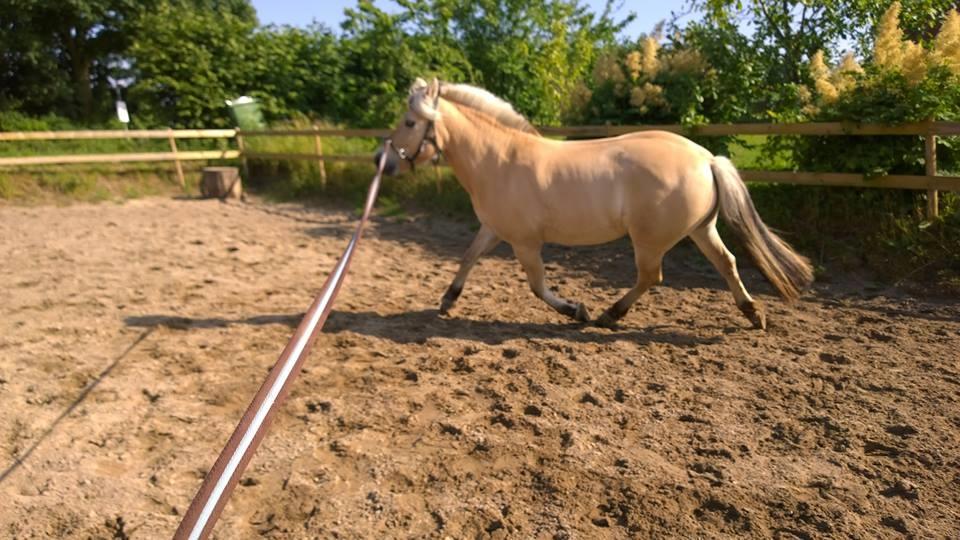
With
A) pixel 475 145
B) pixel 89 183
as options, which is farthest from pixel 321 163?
pixel 475 145

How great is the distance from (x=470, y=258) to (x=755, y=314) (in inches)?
Result: 80.9

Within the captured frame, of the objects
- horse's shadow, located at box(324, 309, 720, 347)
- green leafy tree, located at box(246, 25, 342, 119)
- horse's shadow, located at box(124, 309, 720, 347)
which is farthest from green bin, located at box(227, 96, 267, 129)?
horse's shadow, located at box(324, 309, 720, 347)

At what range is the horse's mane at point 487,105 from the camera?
13.7 ft

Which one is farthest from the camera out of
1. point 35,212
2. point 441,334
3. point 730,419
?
point 35,212

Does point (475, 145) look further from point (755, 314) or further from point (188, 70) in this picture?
point (188, 70)

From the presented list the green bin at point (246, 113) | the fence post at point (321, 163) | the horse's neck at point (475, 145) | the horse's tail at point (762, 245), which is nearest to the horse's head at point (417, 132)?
the horse's neck at point (475, 145)

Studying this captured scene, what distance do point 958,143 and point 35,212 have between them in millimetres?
12227

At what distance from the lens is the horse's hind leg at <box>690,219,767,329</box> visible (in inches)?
156

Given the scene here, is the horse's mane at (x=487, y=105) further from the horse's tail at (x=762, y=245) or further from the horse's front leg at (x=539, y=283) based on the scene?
the horse's tail at (x=762, y=245)

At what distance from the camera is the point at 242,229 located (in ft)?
26.8

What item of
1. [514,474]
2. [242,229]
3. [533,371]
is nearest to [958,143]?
[533,371]

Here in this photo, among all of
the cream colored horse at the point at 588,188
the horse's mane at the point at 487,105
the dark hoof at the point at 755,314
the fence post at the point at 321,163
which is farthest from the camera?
the fence post at the point at 321,163

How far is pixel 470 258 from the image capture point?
4438mm

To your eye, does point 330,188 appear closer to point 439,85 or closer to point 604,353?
point 439,85
